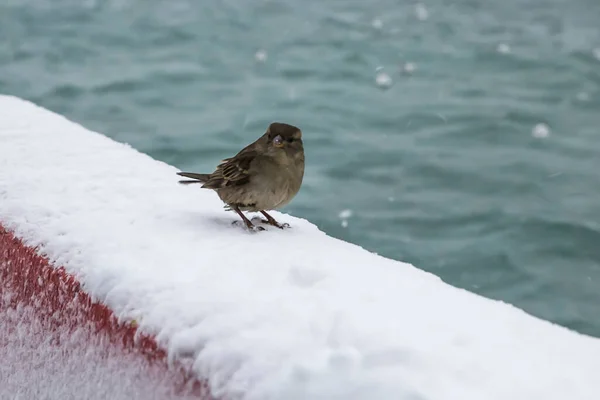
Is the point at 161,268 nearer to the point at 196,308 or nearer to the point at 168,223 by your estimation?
the point at 196,308

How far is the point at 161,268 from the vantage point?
2258 mm

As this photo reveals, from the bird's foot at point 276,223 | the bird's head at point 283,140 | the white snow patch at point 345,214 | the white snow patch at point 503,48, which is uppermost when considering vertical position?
the bird's head at point 283,140

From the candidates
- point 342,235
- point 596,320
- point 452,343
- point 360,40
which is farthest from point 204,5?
point 452,343

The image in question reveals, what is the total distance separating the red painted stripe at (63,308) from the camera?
1982mm

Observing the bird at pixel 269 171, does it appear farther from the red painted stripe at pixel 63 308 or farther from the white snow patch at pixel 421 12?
the white snow patch at pixel 421 12

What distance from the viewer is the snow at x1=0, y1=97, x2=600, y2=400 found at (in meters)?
1.68

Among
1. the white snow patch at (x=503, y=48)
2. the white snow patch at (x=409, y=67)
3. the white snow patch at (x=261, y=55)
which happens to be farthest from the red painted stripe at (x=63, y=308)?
the white snow patch at (x=503, y=48)

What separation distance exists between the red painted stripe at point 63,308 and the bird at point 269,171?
0.67 meters

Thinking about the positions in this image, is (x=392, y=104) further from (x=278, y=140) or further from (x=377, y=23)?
(x=278, y=140)

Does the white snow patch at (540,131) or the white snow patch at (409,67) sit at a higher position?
the white snow patch at (409,67)

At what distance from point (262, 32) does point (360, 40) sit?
5.37 feet

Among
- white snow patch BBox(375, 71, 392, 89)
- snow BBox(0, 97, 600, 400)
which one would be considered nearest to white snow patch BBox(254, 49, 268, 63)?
white snow patch BBox(375, 71, 392, 89)

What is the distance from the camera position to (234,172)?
9.16 ft

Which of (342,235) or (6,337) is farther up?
(6,337)
